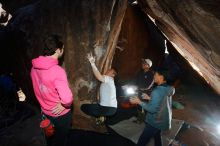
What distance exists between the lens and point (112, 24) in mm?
7219

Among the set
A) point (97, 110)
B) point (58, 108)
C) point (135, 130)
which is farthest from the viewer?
point (135, 130)

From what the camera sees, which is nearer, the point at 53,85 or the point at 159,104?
the point at 53,85

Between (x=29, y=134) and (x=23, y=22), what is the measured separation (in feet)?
11.4

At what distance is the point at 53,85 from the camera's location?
4359 millimetres

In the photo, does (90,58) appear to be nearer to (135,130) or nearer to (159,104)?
Answer: (135,130)

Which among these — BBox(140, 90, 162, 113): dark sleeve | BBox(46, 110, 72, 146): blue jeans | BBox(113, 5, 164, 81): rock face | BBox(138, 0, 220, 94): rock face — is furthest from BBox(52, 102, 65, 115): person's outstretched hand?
BBox(113, 5, 164, 81): rock face

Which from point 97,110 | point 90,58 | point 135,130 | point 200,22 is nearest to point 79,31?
point 90,58

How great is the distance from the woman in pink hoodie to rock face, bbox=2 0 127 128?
2824 mm

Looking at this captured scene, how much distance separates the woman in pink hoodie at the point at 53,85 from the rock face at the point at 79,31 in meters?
2.82

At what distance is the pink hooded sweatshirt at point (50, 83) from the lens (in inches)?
167

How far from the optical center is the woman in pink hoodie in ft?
14.0

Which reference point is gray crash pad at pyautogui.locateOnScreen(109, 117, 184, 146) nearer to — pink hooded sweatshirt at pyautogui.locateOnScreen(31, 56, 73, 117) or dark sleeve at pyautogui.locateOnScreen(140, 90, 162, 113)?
dark sleeve at pyautogui.locateOnScreen(140, 90, 162, 113)

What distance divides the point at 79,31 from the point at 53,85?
10.9 ft

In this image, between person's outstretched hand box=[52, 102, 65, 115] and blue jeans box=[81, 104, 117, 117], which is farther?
blue jeans box=[81, 104, 117, 117]
